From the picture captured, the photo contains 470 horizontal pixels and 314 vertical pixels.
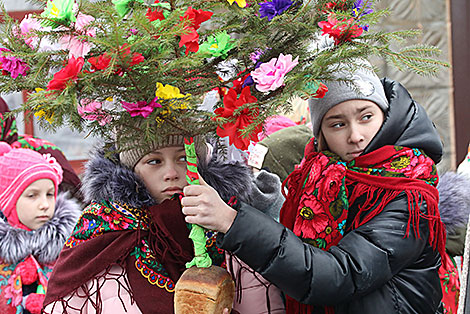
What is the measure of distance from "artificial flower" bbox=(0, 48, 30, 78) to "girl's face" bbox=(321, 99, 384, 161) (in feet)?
3.40

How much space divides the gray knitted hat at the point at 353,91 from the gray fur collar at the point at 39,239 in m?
1.77

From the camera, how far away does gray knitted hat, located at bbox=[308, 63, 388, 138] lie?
199 centimetres

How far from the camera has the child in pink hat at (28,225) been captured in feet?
10.0

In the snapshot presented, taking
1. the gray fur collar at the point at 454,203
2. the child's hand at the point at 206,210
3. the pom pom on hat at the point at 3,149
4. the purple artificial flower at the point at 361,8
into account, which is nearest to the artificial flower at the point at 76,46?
the child's hand at the point at 206,210

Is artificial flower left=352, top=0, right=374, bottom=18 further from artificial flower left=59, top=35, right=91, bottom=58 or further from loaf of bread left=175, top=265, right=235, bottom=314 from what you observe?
loaf of bread left=175, top=265, right=235, bottom=314

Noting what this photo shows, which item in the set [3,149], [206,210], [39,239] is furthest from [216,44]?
[3,149]

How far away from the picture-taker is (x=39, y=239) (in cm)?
315

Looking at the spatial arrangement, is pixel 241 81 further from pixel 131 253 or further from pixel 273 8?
pixel 131 253

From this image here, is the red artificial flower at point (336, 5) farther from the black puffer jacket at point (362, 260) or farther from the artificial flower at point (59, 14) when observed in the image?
the artificial flower at point (59, 14)

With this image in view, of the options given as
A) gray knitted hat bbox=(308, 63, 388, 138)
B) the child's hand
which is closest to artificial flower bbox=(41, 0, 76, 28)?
the child's hand

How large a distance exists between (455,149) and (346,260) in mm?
3654

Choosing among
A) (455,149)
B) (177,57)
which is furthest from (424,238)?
(455,149)

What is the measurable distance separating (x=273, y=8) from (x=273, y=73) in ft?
0.72

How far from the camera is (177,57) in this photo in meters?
1.68
